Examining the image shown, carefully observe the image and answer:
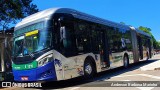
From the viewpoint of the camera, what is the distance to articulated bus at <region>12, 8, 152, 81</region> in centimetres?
1116

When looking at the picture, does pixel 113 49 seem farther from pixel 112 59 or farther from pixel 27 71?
pixel 27 71

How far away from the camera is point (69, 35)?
12156 mm

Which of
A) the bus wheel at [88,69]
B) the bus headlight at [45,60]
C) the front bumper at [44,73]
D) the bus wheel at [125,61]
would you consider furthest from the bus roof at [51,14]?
the bus wheel at [125,61]

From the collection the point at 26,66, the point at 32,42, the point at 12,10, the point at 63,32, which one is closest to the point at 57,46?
the point at 63,32

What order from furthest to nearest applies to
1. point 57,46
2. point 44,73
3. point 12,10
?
point 12,10, point 57,46, point 44,73

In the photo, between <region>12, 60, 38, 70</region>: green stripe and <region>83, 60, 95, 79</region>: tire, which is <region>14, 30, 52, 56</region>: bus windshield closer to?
<region>12, 60, 38, 70</region>: green stripe

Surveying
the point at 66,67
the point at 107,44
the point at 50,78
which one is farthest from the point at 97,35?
the point at 50,78

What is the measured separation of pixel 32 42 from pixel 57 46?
1081 millimetres

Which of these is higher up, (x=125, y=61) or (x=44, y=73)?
(x=125, y=61)

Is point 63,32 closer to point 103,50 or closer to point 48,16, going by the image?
point 48,16

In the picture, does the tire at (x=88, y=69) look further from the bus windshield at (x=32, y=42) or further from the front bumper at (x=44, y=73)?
Answer: the bus windshield at (x=32, y=42)

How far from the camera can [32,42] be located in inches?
457

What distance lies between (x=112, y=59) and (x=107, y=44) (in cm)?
108

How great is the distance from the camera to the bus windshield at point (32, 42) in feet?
36.8
